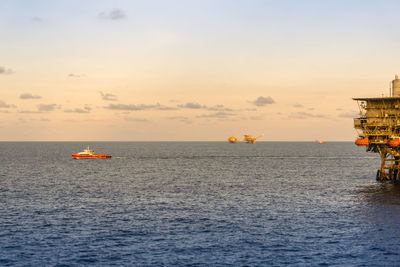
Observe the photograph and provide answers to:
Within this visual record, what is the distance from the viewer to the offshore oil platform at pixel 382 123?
9100cm

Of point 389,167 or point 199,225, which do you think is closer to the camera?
point 199,225

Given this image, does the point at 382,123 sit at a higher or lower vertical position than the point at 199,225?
higher

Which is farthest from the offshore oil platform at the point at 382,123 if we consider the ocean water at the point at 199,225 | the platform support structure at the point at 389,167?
the ocean water at the point at 199,225

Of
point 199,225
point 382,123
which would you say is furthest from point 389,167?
point 199,225

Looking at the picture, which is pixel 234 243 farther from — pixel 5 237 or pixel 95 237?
pixel 5 237

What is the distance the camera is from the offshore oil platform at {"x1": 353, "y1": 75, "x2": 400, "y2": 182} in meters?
91.0

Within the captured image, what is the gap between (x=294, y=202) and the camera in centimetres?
7238

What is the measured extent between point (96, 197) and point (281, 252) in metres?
45.9

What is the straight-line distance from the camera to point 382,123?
9231 centimetres

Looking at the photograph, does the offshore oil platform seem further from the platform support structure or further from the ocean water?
the ocean water

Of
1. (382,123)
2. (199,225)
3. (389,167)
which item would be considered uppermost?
(382,123)

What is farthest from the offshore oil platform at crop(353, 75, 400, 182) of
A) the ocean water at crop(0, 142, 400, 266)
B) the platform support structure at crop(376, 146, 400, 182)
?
the ocean water at crop(0, 142, 400, 266)

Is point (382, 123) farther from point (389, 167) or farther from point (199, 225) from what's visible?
point (199, 225)

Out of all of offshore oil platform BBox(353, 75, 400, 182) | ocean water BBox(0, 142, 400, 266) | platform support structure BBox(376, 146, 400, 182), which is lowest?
ocean water BBox(0, 142, 400, 266)
